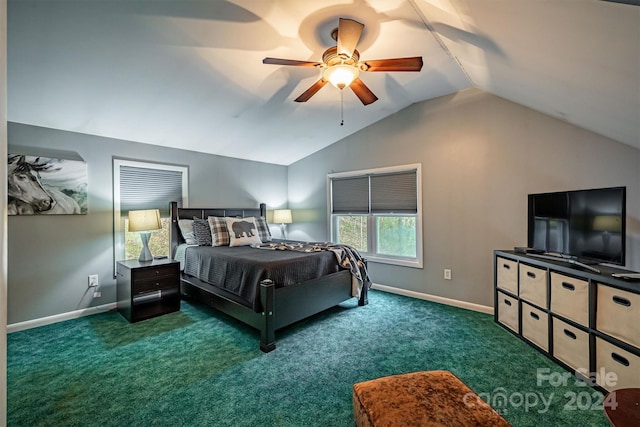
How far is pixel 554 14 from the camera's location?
1.45 m

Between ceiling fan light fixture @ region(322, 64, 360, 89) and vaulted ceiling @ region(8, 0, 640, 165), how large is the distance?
38cm

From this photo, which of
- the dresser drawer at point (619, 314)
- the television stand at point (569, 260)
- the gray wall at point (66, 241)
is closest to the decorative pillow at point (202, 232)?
the gray wall at point (66, 241)

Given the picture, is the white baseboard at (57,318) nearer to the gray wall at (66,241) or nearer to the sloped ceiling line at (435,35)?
the gray wall at (66,241)

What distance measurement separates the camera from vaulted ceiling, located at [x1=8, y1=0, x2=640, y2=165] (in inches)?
63.9

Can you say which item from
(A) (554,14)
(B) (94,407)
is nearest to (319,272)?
(B) (94,407)

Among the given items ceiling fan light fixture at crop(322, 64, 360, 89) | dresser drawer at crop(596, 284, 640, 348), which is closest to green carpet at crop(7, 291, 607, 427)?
dresser drawer at crop(596, 284, 640, 348)

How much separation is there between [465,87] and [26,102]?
461cm

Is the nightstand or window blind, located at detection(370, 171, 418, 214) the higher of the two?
window blind, located at detection(370, 171, 418, 214)

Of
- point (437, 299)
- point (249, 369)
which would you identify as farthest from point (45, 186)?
point (437, 299)

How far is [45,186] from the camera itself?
9.72 feet

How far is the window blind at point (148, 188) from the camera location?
3.54 m

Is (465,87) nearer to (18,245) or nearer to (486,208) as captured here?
(486,208)

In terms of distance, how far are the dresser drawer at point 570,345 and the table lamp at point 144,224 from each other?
4.01m

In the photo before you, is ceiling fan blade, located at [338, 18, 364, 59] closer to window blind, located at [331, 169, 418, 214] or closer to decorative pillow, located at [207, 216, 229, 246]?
window blind, located at [331, 169, 418, 214]
